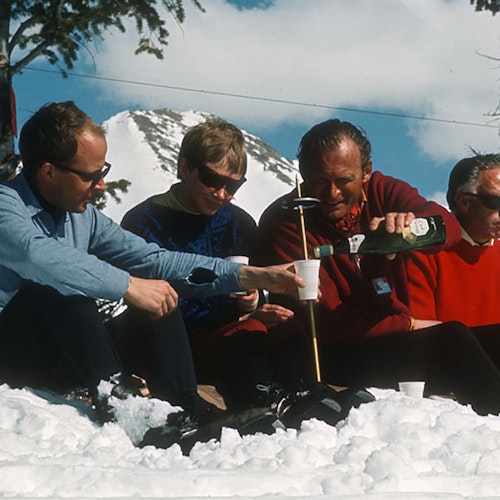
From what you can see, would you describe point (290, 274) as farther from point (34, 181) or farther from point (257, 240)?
point (34, 181)

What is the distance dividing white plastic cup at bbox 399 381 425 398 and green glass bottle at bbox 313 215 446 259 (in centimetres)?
69

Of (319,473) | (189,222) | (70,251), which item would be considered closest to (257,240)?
(189,222)

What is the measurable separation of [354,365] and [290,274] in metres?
0.74

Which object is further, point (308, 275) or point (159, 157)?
point (159, 157)

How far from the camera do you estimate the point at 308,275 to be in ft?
12.3

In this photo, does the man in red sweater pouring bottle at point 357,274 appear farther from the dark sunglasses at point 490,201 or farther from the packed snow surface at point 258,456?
the packed snow surface at point 258,456

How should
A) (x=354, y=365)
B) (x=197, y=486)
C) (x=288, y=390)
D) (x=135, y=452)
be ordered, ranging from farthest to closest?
(x=354, y=365)
(x=288, y=390)
(x=135, y=452)
(x=197, y=486)

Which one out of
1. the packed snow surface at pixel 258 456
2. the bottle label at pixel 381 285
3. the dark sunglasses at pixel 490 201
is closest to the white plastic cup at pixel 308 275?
the bottle label at pixel 381 285

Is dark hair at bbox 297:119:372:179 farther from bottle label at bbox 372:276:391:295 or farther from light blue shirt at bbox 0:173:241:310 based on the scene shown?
light blue shirt at bbox 0:173:241:310

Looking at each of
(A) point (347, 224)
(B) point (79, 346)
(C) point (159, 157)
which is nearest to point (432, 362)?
(A) point (347, 224)

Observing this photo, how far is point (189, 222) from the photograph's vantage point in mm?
4555

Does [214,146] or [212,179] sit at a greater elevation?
[214,146]

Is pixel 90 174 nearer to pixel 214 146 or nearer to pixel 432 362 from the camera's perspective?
pixel 214 146

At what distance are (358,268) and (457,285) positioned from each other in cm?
75
